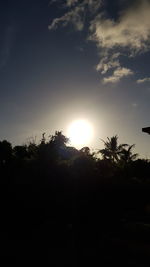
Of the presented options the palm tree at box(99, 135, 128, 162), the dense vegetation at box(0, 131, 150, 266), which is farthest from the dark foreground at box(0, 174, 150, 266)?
the palm tree at box(99, 135, 128, 162)

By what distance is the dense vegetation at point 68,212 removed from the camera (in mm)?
8398

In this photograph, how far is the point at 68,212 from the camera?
44.3ft

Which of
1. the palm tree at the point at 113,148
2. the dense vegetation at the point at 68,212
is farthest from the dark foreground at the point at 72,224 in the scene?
the palm tree at the point at 113,148

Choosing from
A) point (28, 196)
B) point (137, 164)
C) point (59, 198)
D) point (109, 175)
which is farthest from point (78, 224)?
point (137, 164)

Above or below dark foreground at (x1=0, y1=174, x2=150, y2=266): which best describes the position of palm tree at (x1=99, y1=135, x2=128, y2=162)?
above

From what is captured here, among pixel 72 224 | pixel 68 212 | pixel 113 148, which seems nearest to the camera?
pixel 72 224

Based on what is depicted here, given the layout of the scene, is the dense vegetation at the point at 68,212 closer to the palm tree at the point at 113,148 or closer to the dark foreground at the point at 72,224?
the dark foreground at the point at 72,224

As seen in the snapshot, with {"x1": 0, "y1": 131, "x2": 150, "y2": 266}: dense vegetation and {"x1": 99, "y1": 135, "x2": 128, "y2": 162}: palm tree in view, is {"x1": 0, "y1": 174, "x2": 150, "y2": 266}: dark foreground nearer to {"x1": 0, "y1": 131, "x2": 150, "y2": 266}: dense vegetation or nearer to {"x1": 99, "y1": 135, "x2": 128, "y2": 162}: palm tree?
{"x1": 0, "y1": 131, "x2": 150, "y2": 266}: dense vegetation

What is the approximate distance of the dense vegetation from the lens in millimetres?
8398

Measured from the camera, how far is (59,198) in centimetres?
1341

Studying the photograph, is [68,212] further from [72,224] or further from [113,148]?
[113,148]

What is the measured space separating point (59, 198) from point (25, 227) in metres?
2.13

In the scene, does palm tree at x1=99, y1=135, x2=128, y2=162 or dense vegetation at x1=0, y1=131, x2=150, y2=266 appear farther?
palm tree at x1=99, y1=135, x2=128, y2=162

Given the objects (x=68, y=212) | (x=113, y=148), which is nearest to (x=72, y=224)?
(x=68, y=212)
